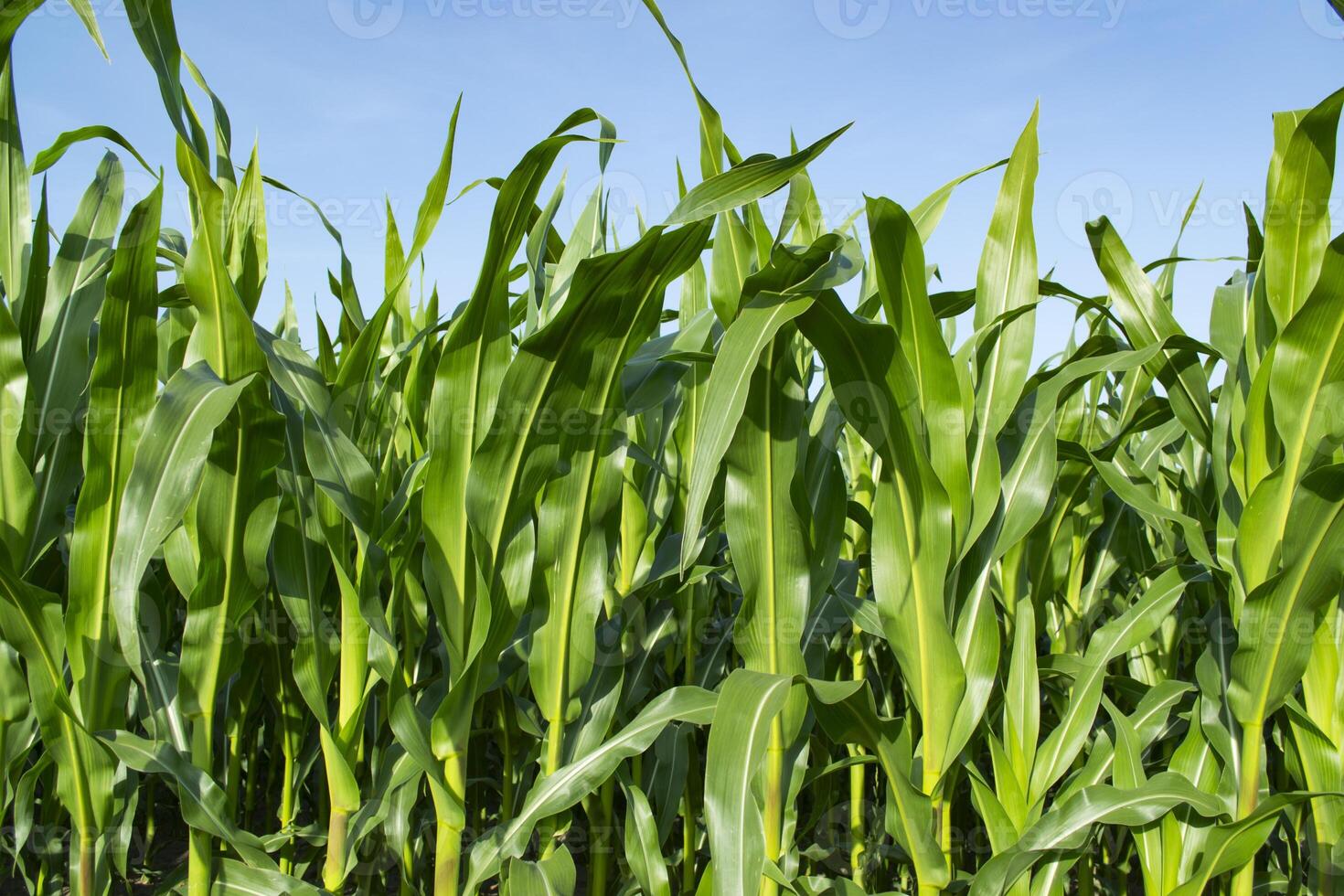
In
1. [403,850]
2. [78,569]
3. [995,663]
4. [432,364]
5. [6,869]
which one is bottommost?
[6,869]

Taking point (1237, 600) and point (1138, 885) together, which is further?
point (1138, 885)

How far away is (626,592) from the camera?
1.52 meters

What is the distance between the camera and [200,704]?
49.0 inches

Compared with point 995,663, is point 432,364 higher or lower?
higher

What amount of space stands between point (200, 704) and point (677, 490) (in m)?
0.82

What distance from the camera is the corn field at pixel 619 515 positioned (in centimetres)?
104

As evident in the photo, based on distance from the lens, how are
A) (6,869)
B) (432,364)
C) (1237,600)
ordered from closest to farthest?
(1237,600), (432,364), (6,869)

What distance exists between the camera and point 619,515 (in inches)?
50.1

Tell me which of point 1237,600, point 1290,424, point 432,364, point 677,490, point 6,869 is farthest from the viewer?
point 6,869

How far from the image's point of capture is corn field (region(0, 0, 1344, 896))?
41.1 inches

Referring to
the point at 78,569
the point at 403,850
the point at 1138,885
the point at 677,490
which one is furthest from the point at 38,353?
the point at 1138,885

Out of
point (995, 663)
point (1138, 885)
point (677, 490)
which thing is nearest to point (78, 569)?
point (677, 490)

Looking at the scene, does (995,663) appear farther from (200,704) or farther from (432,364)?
(200,704)

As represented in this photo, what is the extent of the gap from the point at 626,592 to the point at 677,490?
0.21m
